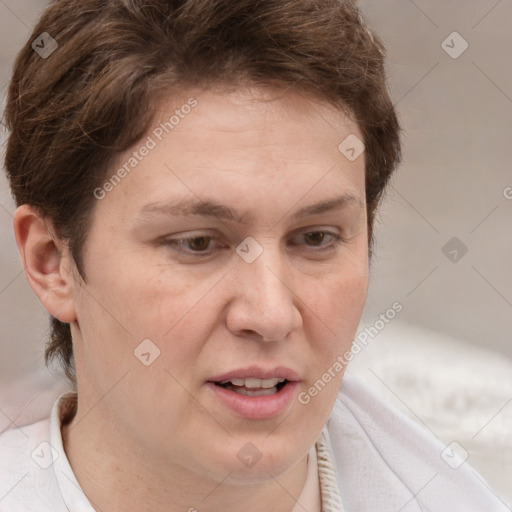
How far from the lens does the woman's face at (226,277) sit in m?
1.45

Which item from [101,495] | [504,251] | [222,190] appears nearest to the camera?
[222,190]

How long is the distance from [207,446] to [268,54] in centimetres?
62

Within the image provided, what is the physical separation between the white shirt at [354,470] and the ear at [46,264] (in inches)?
10.3

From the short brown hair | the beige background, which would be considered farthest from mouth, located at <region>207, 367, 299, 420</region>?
the beige background

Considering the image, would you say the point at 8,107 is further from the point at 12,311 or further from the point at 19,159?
the point at 12,311

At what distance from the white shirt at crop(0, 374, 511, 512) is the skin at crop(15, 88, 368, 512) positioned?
7.7 inches

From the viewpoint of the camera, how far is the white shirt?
1704 millimetres

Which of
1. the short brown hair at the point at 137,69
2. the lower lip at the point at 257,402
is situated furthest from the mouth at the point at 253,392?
the short brown hair at the point at 137,69

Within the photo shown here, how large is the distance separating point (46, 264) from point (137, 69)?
0.40m

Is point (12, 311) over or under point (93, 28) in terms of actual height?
under

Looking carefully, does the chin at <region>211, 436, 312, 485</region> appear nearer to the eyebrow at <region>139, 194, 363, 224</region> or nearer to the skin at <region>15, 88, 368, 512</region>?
the skin at <region>15, 88, 368, 512</region>

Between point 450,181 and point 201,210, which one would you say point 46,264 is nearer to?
point 201,210

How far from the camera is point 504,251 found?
10.2 ft

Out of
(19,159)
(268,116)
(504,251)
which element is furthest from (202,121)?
(504,251)
